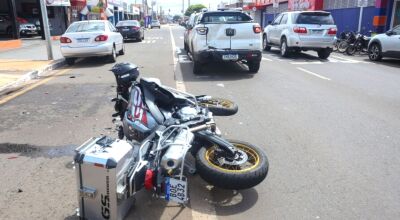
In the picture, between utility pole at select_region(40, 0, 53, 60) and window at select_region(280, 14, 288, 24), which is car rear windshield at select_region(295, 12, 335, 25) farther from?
utility pole at select_region(40, 0, 53, 60)

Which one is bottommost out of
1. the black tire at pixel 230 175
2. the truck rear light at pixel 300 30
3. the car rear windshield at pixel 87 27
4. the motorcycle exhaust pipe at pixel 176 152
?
the black tire at pixel 230 175

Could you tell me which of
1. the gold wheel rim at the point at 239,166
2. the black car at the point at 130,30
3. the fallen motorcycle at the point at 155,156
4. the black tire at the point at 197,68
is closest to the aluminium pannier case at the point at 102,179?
the fallen motorcycle at the point at 155,156

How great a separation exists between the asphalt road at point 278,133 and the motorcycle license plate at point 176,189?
32 cm

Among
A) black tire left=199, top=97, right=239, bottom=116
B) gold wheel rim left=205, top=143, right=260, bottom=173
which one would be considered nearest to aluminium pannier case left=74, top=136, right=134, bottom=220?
gold wheel rim left=205, top=143, right=260, bottom=173

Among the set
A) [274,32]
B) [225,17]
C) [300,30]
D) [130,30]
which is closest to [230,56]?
[225,17]

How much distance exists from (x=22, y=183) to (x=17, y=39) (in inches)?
777

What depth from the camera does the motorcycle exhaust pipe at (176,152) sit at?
333 cm

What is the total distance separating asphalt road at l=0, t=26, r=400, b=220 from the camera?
148 inches

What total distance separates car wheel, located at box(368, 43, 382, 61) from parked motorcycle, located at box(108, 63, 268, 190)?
42.4ft

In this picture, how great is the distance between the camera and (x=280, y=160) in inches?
191

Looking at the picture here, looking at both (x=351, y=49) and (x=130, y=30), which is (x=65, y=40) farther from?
(x=130, y=30)

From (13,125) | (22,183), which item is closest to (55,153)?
(22,183)

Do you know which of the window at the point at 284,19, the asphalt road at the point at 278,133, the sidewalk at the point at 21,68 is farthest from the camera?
the window at the point at 284,19

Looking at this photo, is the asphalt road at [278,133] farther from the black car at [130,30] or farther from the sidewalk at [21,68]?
the black car at [130,30]
